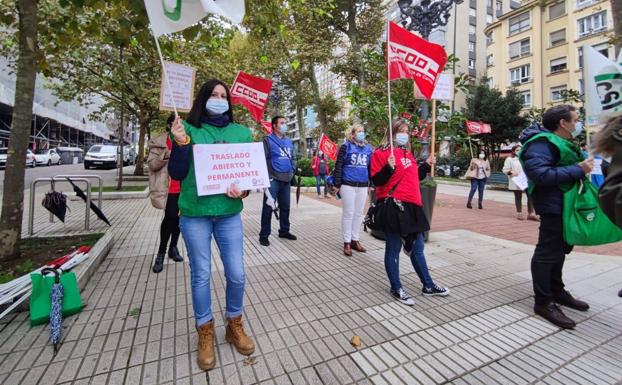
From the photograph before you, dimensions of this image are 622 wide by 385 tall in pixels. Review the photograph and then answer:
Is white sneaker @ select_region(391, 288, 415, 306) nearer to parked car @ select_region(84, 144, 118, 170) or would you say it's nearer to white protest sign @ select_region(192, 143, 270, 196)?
white protest sign @ select_region(192, 143, 270, 196)

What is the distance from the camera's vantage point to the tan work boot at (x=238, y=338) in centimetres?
248

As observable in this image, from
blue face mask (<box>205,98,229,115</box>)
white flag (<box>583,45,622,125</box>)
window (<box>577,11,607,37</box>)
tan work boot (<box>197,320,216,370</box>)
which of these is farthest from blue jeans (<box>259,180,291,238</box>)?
window (<box>577,11,607,37</box>)

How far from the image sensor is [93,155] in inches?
990

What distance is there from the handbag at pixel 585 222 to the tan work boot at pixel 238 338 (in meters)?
2.90

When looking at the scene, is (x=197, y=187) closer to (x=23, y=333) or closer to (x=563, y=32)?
(x=23, y=333)

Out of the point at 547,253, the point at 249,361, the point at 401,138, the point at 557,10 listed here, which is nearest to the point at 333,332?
the point at 249,361

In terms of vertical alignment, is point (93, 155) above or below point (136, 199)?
above

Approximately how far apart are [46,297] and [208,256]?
1.66m

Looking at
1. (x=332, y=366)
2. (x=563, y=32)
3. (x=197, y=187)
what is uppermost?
(x=563, y=32)

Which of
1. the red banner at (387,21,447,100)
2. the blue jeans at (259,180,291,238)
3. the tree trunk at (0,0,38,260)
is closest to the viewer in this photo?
the tree trunk at (0,0,38,260)

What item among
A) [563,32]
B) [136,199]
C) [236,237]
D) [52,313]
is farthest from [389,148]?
[563,32]

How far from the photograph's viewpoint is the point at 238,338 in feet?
8.29

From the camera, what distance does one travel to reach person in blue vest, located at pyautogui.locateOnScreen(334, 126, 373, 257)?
5.07 m

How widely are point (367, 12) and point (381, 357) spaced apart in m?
22.2
